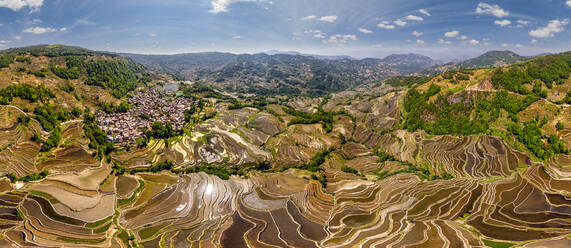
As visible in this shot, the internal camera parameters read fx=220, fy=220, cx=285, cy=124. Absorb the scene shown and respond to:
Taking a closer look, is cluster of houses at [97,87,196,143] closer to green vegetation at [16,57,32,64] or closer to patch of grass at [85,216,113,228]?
patch of grass at [85,216,113,228]

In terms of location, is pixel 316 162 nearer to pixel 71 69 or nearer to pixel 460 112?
pixel 460 112

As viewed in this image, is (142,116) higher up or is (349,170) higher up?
(142,116)

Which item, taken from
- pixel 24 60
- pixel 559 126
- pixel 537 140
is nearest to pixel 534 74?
pixel 559 126

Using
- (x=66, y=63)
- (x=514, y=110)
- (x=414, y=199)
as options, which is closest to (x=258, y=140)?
(x=414, y=199)

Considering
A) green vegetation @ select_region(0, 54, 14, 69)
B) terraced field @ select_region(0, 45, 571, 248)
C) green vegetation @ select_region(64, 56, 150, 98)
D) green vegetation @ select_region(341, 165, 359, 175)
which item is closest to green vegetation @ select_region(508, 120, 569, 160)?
terraced field @ select_region(0, 45, 571, 248)

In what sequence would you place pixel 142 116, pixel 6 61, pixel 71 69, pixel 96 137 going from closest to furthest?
1. pixel 96 137
2. pixel 6 61
3. pixel 142 116
4. pixel 71 69

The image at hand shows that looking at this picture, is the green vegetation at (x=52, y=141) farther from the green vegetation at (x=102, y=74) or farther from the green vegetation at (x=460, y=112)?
the green vegetation at (x=460, y=112)

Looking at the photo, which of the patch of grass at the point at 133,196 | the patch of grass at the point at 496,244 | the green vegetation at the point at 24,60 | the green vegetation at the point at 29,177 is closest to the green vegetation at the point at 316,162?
the patch of grass at the point at 496,244
